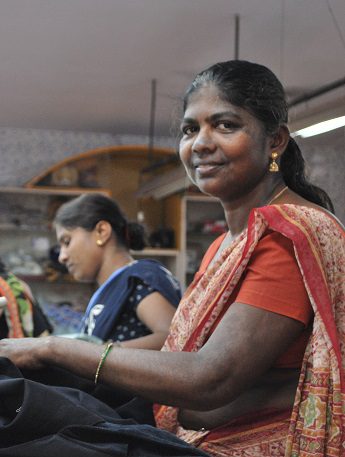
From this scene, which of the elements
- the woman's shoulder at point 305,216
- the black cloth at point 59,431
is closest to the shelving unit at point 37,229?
the woman's shoulder at point 305,216

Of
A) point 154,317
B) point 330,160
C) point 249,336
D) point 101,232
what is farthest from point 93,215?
point 249,336

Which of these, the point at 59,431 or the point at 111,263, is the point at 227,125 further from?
the point at 111,263

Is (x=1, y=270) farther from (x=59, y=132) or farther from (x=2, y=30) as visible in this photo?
(x=59, y=132)

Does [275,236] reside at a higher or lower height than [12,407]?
higher

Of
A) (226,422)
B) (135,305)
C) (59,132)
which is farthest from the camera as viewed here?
(59,132)

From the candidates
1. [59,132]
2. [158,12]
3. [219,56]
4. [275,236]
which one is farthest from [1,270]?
[59,132]

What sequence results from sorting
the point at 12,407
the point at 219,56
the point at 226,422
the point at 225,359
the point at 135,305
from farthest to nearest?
the point at 219,56 < the point at 135,305 < the point at 226,422 < the point at 225,359 < the point at 12,407

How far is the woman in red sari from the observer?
3.62 ft

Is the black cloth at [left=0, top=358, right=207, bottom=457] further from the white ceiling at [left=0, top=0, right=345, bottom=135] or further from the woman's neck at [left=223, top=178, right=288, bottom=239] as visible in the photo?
the white ceiling at [left=0, top=0, right=345, bottom=135]

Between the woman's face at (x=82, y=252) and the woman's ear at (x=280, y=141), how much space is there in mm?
1591

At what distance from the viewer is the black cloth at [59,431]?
95 centimetres

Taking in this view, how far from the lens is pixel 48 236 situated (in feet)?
24.2

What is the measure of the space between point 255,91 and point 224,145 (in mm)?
116

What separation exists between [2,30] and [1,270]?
2.57m
